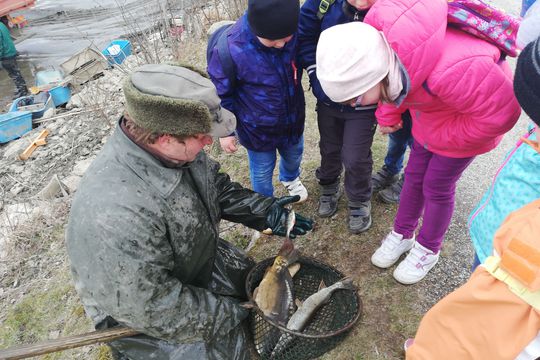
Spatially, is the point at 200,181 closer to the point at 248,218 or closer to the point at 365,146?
the point at 248,218

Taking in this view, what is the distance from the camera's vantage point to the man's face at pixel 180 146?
77.7 inches

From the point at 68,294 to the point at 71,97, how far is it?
7336mm

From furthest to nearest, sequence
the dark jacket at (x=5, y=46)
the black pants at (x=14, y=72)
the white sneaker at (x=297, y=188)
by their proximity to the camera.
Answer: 1. the dark jacket at (x=5, y=46)
2. the black pants at (x=14, y=72)
3. the white sneaker at (x=297, y=188)

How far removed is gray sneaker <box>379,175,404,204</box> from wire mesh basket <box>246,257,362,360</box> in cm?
104

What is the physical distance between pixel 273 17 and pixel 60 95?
8.86 metres

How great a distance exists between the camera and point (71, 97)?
9.68m

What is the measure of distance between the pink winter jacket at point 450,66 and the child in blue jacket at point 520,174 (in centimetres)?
29

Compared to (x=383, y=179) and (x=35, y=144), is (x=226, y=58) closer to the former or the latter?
(x=383, y=179)

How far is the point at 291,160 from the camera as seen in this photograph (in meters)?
3.61

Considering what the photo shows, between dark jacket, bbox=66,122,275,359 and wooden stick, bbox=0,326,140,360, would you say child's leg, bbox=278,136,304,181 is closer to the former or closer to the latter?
dark jacket, bbox=66,122,275,359

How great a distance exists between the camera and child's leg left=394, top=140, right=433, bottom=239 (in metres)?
2.64

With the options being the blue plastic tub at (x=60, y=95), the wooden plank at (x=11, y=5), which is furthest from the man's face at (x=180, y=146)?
the wooden plank at (x=11, y=5)

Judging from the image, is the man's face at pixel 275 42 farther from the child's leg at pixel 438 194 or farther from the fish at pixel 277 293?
the fish at pixel 277 293

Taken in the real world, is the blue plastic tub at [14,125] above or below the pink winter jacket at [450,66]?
below
